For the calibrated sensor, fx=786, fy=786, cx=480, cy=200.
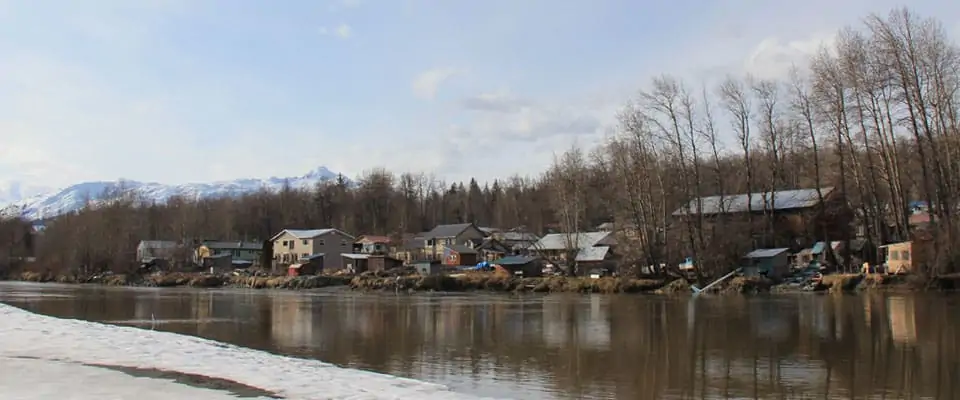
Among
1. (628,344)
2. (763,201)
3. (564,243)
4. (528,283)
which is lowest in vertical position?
(628,344)

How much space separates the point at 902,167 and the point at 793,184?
2654cm

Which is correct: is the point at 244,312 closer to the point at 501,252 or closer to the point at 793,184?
the point at 501,252

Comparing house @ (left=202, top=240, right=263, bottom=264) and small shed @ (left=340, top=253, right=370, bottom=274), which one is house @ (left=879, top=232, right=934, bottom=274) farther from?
house @ (left=202, top=240, right=263, bottom=264)

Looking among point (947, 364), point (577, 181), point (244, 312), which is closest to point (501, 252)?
point (577, 181)

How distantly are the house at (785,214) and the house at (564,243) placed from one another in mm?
9855

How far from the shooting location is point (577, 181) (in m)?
69.4

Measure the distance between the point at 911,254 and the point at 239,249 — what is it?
90.1 metres

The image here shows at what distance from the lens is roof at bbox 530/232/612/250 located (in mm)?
69094

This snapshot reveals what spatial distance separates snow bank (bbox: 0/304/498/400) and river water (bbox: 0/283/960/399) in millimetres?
1328

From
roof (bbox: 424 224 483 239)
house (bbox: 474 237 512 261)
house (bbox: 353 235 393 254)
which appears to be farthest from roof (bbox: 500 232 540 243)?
house (bbox: 353 235 393 254)

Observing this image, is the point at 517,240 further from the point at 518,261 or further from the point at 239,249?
the point at 239,249

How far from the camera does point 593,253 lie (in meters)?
70.9

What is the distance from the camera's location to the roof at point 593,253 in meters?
70.0

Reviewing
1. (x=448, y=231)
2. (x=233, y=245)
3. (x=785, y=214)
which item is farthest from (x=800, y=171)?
(x=233, y=245)
